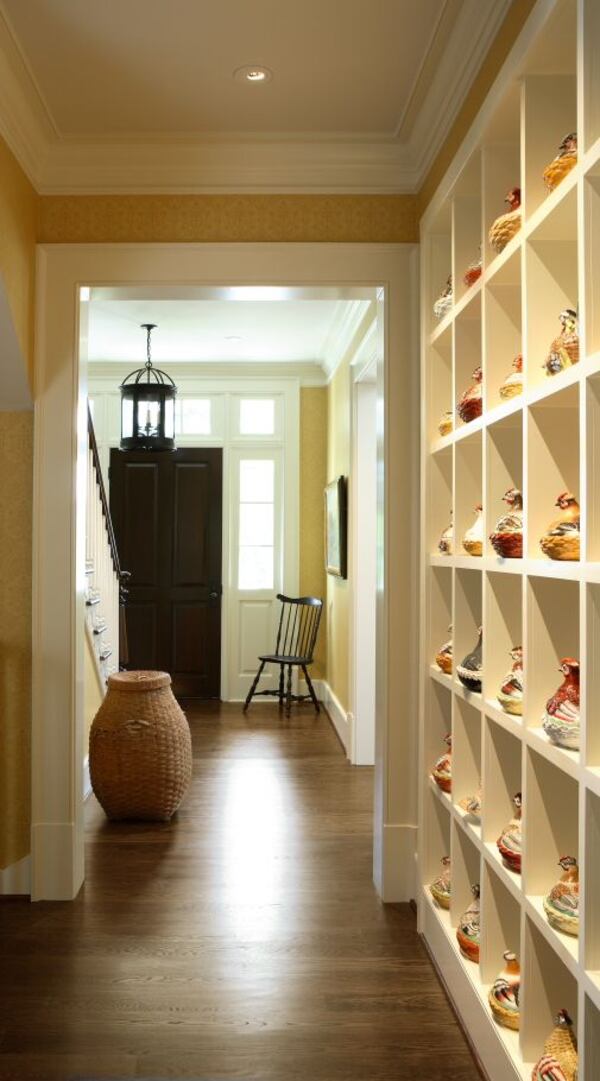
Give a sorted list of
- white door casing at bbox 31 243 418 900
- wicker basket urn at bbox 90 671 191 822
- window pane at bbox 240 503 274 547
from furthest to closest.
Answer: window pane at bbox 240 503 274 547
wicker basket urn at bbox 90 671 191 822
white door casing at bbox 31 243 418 900

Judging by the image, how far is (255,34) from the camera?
249 centimetres

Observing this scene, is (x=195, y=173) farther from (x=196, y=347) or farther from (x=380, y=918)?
(x=196, y=347)

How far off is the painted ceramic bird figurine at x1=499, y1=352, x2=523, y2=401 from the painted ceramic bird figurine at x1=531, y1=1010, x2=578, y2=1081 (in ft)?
4.32

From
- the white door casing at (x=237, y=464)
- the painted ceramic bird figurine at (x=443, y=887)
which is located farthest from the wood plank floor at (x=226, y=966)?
the white door casing at (x=237, y=464)

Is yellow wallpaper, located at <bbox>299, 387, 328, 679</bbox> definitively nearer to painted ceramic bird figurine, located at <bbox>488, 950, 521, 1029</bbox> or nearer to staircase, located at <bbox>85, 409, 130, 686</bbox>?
staircase, located at <bbox>85, 409, 130, 686</bbox>

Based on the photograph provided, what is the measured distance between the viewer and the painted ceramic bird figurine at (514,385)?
6.66ft

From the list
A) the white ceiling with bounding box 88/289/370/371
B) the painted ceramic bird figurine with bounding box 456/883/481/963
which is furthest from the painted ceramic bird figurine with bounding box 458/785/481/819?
the white ceiling with bounding box 88/289/370/371

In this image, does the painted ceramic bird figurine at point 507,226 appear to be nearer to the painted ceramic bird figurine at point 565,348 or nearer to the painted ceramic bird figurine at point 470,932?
the painted ceramic bird figurine at point 565,348

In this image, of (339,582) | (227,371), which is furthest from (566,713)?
(227,371)

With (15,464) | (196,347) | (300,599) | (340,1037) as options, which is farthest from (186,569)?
(340,1037)

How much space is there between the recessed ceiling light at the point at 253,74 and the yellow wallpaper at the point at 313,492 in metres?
4.63

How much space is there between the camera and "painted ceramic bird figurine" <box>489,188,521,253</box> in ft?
6.64

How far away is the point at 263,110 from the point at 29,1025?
2864 millimetres

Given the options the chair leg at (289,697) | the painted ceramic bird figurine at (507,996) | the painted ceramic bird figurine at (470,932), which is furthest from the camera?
the chair leg at (289,697)
